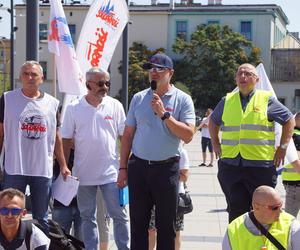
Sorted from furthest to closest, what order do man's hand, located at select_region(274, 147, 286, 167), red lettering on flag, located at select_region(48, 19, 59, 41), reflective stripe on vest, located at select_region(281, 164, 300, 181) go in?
red lettering on flag, located at select_region(48, 19, 59, 41) < reflective stripe on vest, located at select_region(281, 164, 300, 181) < man's hand, located at select_region(274, 147, 286, 167)

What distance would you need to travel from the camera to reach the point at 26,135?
5402mm

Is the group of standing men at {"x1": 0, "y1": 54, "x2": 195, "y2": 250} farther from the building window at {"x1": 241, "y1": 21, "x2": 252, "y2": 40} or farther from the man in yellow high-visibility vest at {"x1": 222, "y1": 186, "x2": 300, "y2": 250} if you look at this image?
the building window at {"x1": 241, "y1": 21, "x2": 252, "y2": 40}

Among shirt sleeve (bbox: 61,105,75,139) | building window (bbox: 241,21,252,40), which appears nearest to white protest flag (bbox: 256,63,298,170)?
shirt sleeve (bbox: 61,105,75,139)

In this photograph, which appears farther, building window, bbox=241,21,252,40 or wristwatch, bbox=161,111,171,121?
building window, bbox=241,21,252,40

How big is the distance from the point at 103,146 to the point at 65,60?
5.55 feet

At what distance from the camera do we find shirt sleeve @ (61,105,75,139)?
5.83 metres

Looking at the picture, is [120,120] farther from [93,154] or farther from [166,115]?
[166,115]

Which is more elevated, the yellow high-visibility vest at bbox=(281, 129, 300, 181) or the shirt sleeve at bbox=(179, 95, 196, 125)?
the shirt sleeve at bbox=(179, 95, 196, 125)

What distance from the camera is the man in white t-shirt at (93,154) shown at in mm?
5797

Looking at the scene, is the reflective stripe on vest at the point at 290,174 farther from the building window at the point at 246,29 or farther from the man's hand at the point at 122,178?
the building window at the point at 246,29

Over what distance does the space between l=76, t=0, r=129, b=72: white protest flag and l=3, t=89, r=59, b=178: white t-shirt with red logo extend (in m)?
2.33

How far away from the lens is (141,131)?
538cm

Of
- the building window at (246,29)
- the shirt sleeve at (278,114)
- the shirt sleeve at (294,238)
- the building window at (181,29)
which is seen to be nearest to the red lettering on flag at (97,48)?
the shirt sleeve at (278,114)

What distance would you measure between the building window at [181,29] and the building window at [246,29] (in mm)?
5218
